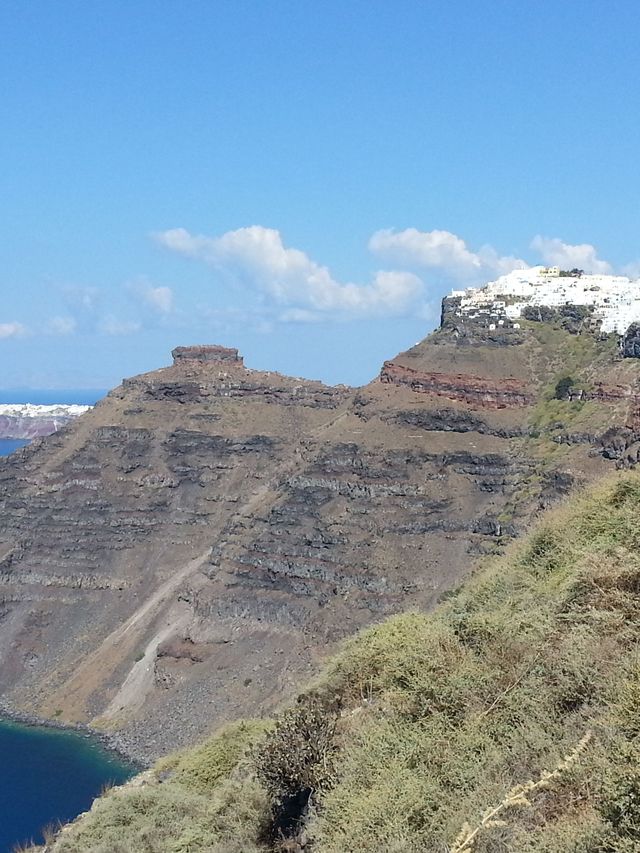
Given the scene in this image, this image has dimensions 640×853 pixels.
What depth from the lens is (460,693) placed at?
56.5 feet

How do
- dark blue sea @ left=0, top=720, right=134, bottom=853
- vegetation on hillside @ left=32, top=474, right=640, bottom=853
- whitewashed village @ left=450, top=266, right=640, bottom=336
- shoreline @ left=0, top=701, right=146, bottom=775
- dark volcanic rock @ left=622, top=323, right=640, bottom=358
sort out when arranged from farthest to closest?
whitewashed village @ left=450, top=266, right=640, bottom=336, dark volcanic rock @ left=622, top=323, right=640, bottom=358, shoreline @ left=0, top=701, right=146, bottom=775, dark blue sea @ left=0, top=720, right=134, bottom=853, vegetation on hillside @ left=32, top=474, right=640, bottom=853

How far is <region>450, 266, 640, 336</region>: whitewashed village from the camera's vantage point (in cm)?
10431

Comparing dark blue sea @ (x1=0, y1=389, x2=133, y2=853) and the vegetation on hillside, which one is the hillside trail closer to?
dark blue sea @ (x1=0, y1=389, x2=133, y2=853)

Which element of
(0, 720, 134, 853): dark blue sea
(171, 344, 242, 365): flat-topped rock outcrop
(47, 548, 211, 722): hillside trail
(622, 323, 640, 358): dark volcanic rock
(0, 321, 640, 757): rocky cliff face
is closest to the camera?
(0, 720, 134, 853): dark blue sea

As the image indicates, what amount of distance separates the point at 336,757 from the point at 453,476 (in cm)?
7274

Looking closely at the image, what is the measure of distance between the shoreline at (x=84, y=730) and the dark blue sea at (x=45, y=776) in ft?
1.39

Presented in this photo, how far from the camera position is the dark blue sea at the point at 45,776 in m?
63.2

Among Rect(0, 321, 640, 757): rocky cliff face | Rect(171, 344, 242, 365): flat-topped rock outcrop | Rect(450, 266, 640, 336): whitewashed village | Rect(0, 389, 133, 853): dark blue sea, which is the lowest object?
Rect(0, 389, 133, 853): dark blue sea

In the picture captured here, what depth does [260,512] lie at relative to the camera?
3750 inches

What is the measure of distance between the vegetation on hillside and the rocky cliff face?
48.1m

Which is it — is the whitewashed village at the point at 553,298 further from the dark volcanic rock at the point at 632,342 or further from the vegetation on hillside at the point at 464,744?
the vegetation on hillside at the point at 464,744

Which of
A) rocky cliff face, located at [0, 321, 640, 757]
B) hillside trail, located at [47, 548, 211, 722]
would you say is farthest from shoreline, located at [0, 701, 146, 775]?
hillside trail, located at [47, 548, 211, 722]

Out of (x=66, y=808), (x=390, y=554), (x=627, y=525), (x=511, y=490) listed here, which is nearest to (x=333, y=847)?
(x=627, y=525)

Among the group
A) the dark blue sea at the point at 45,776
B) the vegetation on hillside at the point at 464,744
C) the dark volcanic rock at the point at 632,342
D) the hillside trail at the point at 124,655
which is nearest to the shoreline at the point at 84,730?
the dark blue sea at the point at 45,776
